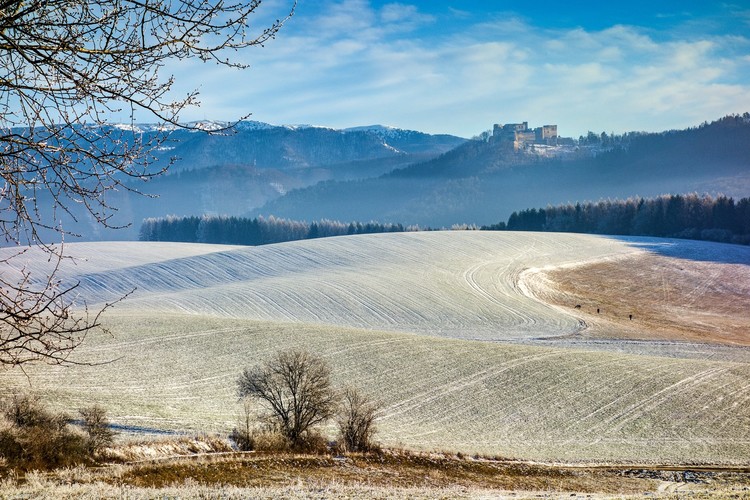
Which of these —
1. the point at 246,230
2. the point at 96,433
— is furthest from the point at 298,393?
the point at 246,230

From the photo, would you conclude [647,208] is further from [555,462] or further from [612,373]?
[555,462]

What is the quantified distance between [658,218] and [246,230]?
9534 cm

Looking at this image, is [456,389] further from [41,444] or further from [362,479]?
[41,444]

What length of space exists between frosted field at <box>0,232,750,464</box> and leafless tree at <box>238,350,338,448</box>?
7.16 feet

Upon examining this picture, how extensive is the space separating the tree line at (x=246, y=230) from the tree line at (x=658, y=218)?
33014 mm

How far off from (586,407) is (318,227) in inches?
5197

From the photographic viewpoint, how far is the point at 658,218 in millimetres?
120125

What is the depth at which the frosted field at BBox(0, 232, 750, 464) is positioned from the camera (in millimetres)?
29672

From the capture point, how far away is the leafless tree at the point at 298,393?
77.9ft

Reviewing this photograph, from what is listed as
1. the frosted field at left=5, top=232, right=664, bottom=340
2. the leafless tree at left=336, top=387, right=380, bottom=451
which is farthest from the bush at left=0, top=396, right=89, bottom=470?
the frosted field at left=5, top=232, right=664, bottom=340

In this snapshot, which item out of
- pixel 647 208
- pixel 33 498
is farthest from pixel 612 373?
pixel 647 208

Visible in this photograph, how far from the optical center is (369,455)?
2159cm

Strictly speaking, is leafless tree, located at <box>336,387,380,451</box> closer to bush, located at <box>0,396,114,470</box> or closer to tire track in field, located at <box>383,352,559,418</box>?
bush, located at <box>0,396,114,470</box>

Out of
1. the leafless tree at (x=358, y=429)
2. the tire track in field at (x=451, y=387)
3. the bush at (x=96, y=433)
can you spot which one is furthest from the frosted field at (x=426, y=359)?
the bush at (x=96, y=433)
